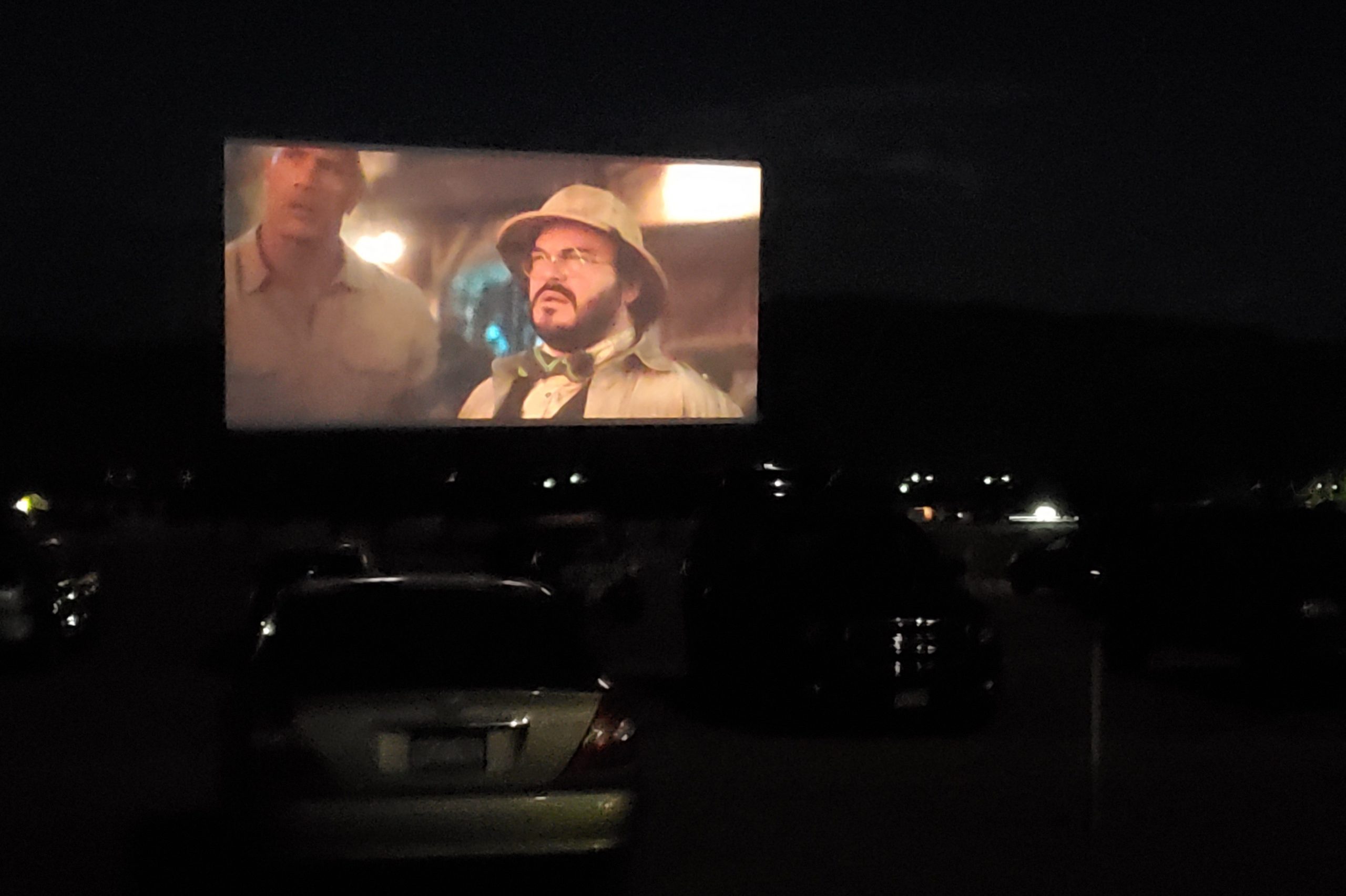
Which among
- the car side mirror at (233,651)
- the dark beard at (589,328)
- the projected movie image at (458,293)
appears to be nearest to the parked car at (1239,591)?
the car side mirror at (233,651)

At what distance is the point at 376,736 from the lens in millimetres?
6539

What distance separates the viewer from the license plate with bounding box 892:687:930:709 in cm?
1166

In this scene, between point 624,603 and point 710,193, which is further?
point 710,193

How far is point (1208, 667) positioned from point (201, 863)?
1107 centimetres

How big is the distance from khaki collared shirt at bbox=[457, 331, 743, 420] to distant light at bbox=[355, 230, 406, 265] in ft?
7.12

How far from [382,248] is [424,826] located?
21.2m

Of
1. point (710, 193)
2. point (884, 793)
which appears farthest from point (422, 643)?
point (710, 193)

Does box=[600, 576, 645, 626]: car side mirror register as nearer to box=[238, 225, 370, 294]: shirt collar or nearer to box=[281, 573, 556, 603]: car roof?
box=[238, 225, 370, 294]: shirt collar

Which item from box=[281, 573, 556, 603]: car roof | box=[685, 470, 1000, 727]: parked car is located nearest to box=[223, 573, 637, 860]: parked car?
box=[281, 573, 556, 603]: car roof

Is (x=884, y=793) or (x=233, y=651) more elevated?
(x=233, y=651)

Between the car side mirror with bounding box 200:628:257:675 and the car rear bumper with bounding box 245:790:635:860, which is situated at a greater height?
the car side mirror with bounding box 200:628:257:675

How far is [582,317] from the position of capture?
26.9m

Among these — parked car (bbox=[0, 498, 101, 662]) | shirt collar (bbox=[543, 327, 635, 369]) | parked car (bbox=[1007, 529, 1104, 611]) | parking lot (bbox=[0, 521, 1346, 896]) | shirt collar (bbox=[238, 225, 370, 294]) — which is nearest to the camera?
parking lot (bbox=[0, 521, 1346, 896])

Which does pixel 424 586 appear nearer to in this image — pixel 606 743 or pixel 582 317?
pixel 606 743
